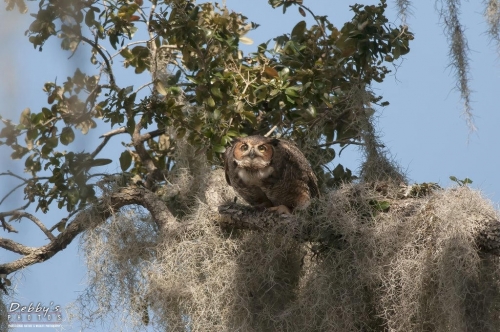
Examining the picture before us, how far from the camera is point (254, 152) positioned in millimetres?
2896

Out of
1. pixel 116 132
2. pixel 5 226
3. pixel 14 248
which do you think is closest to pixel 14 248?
pixel 14 248

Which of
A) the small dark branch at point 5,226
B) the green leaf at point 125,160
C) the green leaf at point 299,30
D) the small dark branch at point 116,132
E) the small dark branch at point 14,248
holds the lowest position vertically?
the small dark branch at point 14,248

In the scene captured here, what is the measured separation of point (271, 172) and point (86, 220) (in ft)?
3.30

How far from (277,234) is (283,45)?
3.97ft

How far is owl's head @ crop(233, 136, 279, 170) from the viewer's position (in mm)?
2891

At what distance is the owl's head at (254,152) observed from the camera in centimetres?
289

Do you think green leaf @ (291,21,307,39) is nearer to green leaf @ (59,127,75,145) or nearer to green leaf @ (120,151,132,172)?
green leaf @ (120,151,132,172)

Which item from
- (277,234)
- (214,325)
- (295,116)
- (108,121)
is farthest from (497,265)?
(108,121)

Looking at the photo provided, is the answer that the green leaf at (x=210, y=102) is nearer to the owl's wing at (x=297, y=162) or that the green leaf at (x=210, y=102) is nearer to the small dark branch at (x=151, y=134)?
the owl's wing at (x=297, y=162)

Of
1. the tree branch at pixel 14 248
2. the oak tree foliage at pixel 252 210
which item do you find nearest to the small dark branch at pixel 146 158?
the oak tree foliage at pixel 252 210

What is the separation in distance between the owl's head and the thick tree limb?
0.52 m

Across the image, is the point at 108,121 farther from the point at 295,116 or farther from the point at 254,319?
the point at 254,319

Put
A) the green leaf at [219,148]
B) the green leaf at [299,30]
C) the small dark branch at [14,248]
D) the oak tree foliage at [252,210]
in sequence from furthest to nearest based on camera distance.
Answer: the green leaf at [299,30]
the small dark branch at [14,248]
the green leaf at [219,148]
the oak tree foliage at [252,210]

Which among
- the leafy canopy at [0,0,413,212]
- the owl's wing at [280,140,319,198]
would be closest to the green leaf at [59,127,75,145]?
the leafy canopy at [0,0,413,212]
